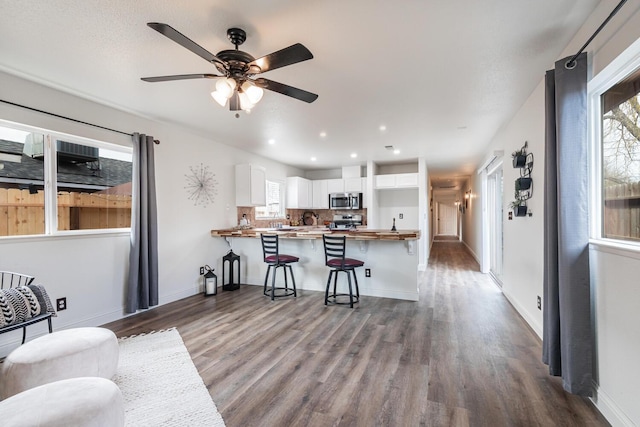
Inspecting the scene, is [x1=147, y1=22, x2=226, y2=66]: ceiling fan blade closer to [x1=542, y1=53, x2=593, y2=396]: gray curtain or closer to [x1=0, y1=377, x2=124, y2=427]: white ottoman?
[x1=0, y1=377, x2=124, y2=427]: white ottoman

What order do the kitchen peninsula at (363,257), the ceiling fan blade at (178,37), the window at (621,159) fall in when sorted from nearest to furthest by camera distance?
the ceiling fan blade at (178,37)
the window at (621,159)
the kitchen peninsula at (363,257)

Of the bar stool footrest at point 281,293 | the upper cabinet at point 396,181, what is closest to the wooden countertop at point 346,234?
the bar stool footrest at point 281,293

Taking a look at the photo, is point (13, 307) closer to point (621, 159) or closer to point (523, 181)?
point (621, 159)

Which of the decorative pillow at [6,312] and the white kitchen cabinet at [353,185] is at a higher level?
the white kitchen cabinet at [353,185]

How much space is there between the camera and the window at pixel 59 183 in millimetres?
2725

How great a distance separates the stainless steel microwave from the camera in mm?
7109

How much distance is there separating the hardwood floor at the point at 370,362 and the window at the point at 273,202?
265cm

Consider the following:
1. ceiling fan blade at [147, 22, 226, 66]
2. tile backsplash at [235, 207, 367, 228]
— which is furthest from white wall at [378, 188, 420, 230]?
ceiling fan blade at [147, 22, 226, 66]

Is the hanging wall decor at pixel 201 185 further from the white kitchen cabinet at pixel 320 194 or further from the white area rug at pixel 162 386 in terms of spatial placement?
the white kitchen cabinet at pixel 320 194

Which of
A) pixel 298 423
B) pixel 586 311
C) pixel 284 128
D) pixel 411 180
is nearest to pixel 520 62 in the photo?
pixel 586 311

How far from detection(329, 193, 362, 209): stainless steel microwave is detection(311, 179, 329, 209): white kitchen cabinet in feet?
0.60

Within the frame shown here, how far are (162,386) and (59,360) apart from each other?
2.16 ft

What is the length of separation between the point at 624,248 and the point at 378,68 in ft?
6.89

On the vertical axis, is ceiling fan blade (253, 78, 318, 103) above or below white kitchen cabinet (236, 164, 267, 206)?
above
